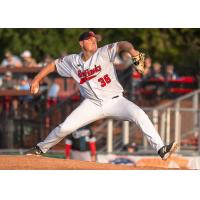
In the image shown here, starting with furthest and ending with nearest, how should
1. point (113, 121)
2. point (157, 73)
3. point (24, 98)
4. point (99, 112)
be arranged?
point (157, 73) < point (24, 98) < point (113, 121) < point (99, 112)

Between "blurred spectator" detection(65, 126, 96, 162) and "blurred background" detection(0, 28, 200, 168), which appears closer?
"blurred spectator" detection(65, 126, 96, 162)

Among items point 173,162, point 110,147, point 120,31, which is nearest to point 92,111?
point 173,162

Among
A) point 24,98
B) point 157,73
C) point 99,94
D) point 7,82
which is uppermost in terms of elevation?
point 157,73

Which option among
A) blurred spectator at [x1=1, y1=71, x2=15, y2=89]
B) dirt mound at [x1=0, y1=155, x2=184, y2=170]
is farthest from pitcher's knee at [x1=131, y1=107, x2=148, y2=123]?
blurred spectator at [x1=1, y1=71, x2=15, y2=89]

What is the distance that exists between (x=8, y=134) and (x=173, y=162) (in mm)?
3987

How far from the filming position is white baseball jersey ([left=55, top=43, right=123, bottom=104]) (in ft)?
49.2

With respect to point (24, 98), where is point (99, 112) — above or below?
below

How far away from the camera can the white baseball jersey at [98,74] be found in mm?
14992

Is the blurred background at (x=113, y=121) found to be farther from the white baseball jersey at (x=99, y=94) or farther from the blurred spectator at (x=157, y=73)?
the white baseball jersey at (x=99, y=94)

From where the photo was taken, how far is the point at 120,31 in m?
34.3

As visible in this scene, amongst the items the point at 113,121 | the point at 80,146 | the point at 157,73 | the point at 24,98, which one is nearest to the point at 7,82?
the point at 24,98

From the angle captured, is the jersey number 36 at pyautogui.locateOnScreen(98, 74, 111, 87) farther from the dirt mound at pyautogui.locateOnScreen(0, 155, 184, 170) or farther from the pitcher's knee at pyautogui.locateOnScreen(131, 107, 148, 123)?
the dirt mound at pyautogui.locateOnScreen(0, 155, 184, 170)

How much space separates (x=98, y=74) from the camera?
15.1m

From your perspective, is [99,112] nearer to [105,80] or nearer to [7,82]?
[105,80]
